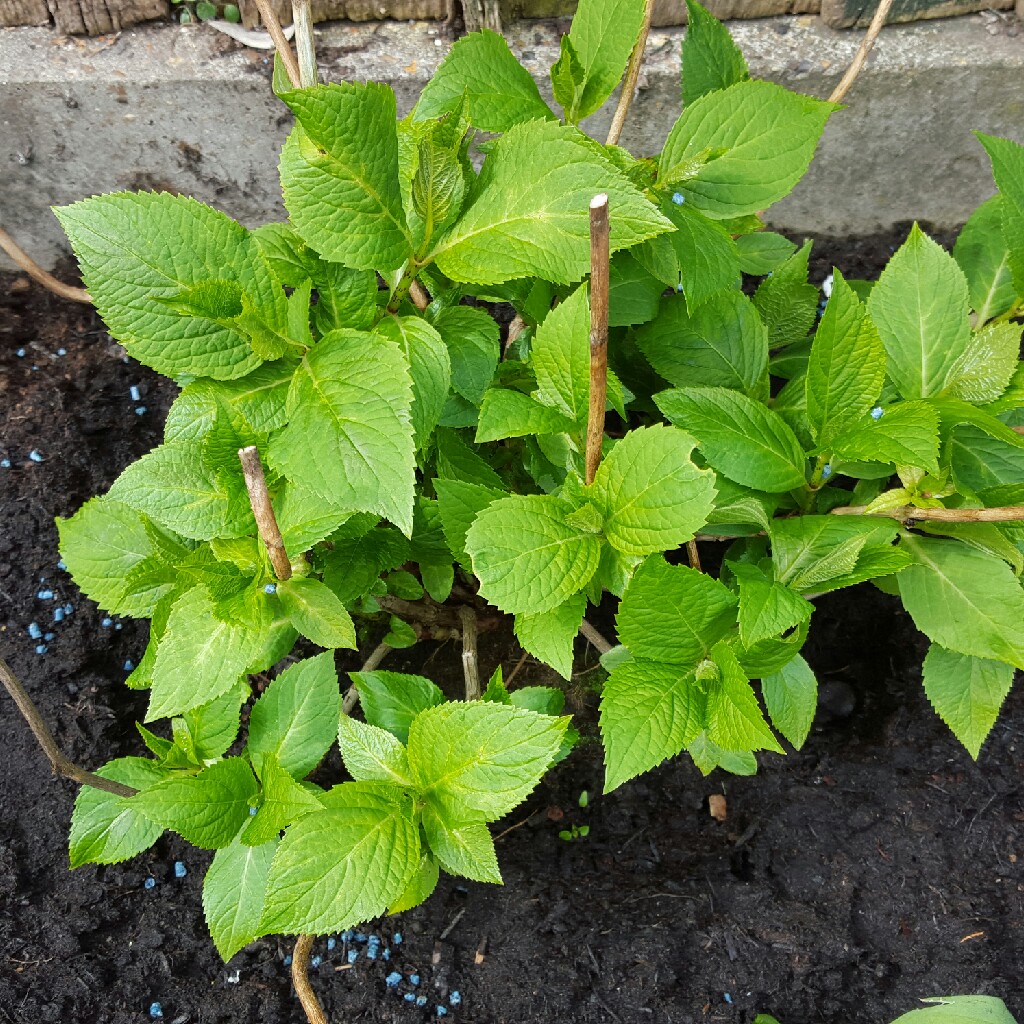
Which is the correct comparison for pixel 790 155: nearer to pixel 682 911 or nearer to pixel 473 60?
pixel 473 60

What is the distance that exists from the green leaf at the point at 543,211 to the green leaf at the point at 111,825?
86 centimetres

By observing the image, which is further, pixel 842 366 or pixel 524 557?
pixel 842 366

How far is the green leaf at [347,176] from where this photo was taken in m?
0.86

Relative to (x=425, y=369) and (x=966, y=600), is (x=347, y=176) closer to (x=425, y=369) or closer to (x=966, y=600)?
(x=425, y=369)

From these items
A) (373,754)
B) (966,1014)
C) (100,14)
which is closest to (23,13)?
(100,14)

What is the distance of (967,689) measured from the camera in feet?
4.45

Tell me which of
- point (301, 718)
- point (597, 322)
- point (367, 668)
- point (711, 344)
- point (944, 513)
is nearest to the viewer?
point (597, 322)

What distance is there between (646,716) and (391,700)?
349 mm

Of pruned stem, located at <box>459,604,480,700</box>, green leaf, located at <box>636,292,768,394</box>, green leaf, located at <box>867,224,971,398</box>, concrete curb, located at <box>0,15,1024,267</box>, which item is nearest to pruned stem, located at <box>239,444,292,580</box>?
pruned stem, located at <box>459,604,480,700</box>

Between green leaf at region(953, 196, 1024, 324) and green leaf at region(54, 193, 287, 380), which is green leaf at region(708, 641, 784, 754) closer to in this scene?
green leaf at region(54, 193, 287, 380)

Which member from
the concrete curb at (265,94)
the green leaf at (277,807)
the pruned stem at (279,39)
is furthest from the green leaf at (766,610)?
the concrete curb at (265,94)

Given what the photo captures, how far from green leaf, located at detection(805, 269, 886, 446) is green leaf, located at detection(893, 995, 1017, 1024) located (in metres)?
0.68

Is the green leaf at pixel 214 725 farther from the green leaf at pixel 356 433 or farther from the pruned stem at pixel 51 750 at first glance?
the green leaf at pixel 356 433

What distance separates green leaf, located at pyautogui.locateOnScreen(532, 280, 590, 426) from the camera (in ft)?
3.44
